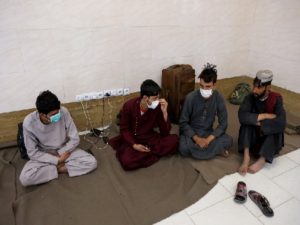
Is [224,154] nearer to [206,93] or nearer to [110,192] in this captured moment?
[206,93]

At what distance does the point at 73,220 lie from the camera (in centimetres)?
169

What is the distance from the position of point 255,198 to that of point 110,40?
6.49ft

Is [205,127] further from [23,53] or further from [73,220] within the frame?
[23,53]

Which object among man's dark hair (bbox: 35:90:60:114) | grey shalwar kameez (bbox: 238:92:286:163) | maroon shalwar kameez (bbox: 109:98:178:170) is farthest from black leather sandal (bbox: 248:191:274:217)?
man's dark hair (bbox: 35:90:60:114)

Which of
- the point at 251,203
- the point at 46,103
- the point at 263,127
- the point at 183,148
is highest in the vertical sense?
the point at 46,103

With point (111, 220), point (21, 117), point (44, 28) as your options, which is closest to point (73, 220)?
point (111, 220)

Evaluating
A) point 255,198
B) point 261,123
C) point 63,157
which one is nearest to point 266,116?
point 261,123

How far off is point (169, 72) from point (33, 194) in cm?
181

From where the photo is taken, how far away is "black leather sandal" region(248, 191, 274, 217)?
1.72 meters

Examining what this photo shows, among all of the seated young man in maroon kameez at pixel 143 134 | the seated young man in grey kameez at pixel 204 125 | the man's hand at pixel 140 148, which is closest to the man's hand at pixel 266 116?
the seated young man in grey kameez at pixel 204 125

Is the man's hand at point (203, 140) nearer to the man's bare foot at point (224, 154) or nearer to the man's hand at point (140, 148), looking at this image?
the man's bare foot at point (224, 154)

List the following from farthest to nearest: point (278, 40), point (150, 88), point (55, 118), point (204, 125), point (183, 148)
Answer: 1. point (278, 40)
2. point (204, 125)
3. point (183, 148)
4. point (150, 88)
5. point (55, 118)

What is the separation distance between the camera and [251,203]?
6.00ft

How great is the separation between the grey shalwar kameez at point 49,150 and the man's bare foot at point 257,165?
1340 millimetres
